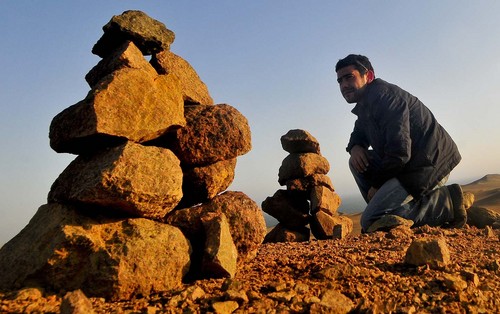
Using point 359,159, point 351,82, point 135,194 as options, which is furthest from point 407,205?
point 135,194

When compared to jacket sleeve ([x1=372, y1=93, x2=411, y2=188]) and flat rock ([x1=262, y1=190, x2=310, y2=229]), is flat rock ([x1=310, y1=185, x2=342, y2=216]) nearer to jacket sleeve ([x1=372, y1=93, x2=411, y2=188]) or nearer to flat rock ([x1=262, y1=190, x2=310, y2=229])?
flat rock ([x1=262, y1=190, x2=310, y2=229])

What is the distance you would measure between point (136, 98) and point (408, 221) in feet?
21.6

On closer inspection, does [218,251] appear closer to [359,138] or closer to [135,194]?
[135,194]

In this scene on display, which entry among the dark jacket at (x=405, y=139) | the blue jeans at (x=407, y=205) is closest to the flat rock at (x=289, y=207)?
the blue jeans at (x=407, y=205)

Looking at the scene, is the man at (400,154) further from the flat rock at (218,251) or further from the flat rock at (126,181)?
the flat rock at (126,181)

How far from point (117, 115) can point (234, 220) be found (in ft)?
6.68

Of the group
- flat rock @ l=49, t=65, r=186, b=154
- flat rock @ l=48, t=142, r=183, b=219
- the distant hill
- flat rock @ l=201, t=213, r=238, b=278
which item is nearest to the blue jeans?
flat rock @ l=201, t=213, r=238, b=278

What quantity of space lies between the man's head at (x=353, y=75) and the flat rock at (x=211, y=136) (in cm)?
481

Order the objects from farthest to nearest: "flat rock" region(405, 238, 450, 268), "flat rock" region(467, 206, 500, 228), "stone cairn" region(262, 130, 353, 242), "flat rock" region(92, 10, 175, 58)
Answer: "stone cairn" region(262, 130, 353, 242), "flat rock" region(467, 206, 500, 228), "flat rock" region(92, 10, 175, 58), "flat rock" region(405, 238, 450, 268)

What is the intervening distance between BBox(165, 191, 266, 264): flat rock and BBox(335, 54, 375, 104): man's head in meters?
5.37

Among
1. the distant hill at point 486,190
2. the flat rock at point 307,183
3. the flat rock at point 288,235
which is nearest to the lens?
the flat rock at point 288,235

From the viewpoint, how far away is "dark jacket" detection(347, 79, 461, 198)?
27.0ft

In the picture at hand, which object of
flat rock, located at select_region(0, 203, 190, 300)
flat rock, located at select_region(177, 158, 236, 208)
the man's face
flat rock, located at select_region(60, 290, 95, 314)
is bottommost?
flat rock, located at select_region(60, 290, 95, 314)

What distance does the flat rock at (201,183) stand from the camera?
5.21 meters
